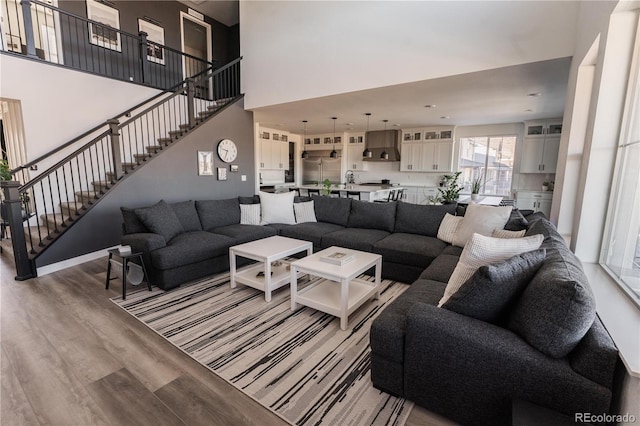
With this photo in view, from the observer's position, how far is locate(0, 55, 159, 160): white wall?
4.20 meters

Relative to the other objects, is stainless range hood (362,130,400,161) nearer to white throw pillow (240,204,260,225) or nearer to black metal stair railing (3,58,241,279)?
black metal stair railing (3,58,241,279)

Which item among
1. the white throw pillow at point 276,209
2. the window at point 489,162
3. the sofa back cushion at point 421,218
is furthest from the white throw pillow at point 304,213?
the window at point 489,162

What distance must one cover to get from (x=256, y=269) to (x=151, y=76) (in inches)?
224

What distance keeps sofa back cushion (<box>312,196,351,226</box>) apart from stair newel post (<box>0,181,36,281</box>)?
382cm

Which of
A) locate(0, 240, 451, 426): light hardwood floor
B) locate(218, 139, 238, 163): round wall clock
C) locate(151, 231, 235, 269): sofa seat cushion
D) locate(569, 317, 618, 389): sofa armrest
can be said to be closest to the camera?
locate(569, 317, 618, 389): sofa armrest

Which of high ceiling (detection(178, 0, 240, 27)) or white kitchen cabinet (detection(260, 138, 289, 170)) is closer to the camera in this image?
high ceiling (detection(178, 0, 240, 27))

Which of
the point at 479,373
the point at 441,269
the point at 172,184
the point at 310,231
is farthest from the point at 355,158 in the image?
the point at 479,373

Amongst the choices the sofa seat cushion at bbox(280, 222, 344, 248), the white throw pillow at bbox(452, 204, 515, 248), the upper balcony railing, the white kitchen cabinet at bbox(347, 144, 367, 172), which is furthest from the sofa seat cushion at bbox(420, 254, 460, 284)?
the white kitchen cabinet at bbox(347, 144, 367, 172)

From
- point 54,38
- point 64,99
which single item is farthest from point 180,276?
point 54,38

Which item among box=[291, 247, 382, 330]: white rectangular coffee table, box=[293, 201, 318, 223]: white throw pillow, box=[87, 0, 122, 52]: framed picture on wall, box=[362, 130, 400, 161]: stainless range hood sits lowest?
box=[291, 247, 382, 330]: white rectangular coffee table

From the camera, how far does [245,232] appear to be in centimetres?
418

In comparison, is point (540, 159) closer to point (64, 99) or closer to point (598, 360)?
point (598, 360)

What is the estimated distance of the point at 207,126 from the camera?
5531 mm

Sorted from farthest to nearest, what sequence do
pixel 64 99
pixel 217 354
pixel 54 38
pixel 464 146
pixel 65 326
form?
pixel 464 146 < pixel 54 38 < pixel 64 99 < pixel 65 326 < pixel 217 354
